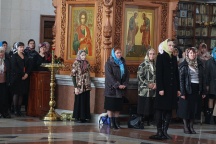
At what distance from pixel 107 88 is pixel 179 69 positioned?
5.87 ft

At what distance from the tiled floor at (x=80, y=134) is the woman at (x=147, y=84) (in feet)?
1.62

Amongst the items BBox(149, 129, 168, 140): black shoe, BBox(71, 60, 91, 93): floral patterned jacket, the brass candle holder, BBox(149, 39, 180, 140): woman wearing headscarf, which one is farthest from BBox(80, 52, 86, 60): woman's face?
BBox(149, 129, 168, 140): black shoe

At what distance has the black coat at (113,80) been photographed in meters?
19.3

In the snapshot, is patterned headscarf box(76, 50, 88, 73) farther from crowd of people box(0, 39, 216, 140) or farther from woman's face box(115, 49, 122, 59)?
woman's face box(115, 49, 122, 59)

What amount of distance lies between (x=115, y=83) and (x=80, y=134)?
194 cm

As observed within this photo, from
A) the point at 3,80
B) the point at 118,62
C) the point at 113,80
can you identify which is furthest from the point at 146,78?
the point at 3,80

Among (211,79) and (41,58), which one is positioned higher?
(41,58)

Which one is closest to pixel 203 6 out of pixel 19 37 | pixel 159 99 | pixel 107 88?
pixel 19 37

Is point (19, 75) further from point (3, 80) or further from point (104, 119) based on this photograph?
point (104, 119)

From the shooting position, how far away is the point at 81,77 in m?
20.4

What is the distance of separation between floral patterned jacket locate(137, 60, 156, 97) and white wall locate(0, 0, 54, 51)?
9.00m

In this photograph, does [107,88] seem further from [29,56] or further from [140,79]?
[29,56]

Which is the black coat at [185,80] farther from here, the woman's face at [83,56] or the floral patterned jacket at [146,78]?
the woman's face at [83,56]

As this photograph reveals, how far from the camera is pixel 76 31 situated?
69.9 feet
